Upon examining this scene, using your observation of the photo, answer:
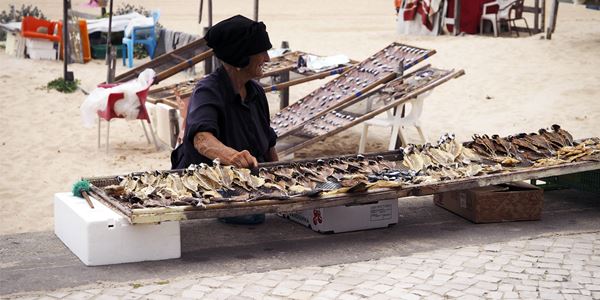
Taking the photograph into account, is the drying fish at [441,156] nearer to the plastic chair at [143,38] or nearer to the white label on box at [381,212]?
the white label on box at [381,212]

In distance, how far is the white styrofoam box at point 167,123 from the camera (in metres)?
10.3

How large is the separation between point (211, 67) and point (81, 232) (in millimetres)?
8435

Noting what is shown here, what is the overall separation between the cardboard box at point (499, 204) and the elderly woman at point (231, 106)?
1.22 meters

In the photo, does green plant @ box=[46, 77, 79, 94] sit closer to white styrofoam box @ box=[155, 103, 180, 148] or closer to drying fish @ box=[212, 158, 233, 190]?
white styrofoam box @ box=[155, 103, 180, 148]

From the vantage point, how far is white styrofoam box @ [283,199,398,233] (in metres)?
5.34

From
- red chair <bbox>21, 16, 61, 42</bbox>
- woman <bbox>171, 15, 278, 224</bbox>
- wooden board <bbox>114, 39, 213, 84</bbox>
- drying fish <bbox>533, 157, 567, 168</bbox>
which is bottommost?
red chair <bbox>21, 16, 61, 42</bbox>

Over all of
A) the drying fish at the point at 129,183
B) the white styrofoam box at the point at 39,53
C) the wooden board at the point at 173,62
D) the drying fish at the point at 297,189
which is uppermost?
the drying fish at the point at 297,189

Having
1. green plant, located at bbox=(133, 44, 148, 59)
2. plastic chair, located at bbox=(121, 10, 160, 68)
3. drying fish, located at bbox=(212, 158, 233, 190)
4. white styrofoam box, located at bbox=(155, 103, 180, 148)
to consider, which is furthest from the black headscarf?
green plant, located at bbox=(133, 44, 148, 59)

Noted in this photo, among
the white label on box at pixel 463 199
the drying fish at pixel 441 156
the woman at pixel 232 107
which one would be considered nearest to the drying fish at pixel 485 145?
the drying fish at pixel 441 156

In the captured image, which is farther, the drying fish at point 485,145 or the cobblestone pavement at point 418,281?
the drying fish at point 485,145

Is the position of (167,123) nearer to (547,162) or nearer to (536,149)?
(536,149)

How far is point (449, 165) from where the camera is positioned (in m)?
Answer: 5.70

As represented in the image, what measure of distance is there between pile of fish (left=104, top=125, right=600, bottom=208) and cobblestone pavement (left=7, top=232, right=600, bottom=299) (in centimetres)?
43

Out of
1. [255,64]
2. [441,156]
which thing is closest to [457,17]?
[441,156]
